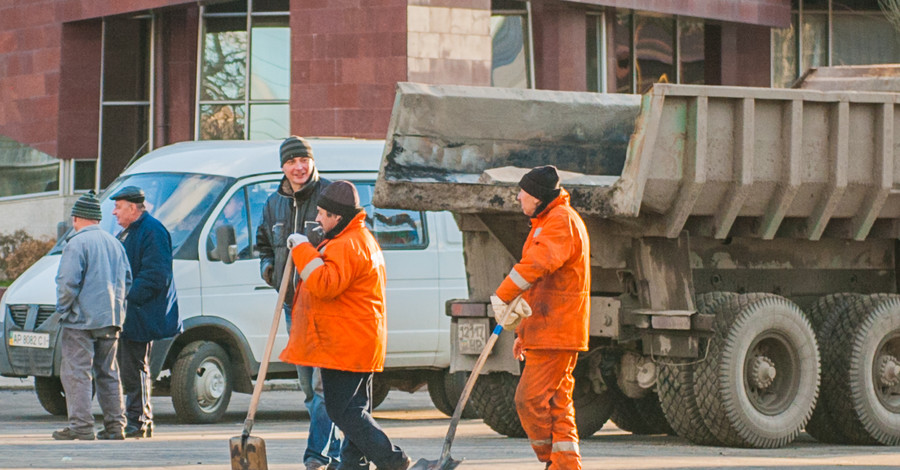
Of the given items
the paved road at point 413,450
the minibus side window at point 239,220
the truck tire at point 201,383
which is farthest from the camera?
the minibus side window at point 239,220

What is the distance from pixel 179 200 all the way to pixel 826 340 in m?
5.18

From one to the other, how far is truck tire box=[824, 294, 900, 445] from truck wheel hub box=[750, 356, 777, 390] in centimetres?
70

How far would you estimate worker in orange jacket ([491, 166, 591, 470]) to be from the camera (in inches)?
297

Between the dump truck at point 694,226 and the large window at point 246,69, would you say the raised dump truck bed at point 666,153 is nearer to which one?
the dump truck at point 694,226

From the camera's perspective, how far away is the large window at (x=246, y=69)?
28375mm

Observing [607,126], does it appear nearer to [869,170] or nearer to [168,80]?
[869,170]

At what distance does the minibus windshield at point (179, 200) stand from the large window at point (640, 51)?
17.8m

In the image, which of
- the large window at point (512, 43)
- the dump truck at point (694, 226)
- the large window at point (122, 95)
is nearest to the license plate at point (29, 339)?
the dump truck at point (694, 226)

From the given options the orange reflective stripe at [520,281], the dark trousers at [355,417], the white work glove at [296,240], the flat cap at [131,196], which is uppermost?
the flat cap at [131,196]

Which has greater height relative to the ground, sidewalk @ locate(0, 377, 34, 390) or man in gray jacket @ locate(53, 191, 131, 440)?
man in gray jacket @ locate(53, 191, 131, 440)

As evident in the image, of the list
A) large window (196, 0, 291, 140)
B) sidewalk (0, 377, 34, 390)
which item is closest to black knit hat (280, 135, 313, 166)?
sidewalk (0, 377, 34, 390)

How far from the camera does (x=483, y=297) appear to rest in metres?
10.8

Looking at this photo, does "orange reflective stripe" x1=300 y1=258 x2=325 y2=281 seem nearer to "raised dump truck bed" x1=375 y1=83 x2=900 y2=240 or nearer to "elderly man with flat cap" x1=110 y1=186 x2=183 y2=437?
"raised dump truck bed" x1=375 y1=83 x2=900 y2=240

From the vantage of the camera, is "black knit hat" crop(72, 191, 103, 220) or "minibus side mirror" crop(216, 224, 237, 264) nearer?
"black knit hat" crop(72, 191, 103, 220)
